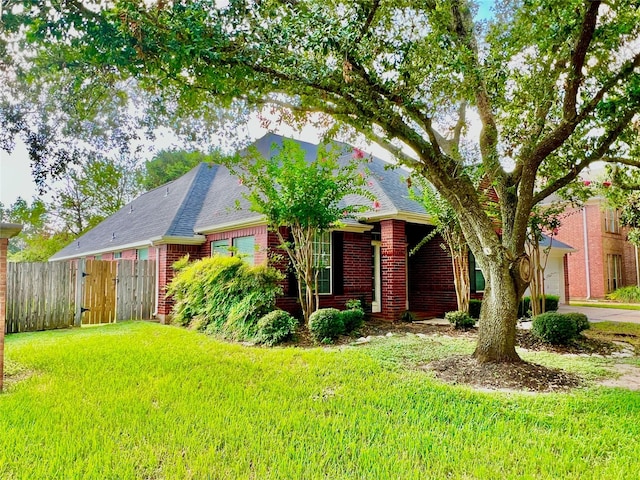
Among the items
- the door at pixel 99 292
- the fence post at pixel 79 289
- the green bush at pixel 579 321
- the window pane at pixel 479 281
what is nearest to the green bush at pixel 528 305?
the window pane at pixel 479 281

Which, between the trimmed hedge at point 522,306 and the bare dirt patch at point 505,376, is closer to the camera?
the bare dirt patch at point 505,376

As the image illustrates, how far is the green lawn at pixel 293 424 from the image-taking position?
2889 millimetres

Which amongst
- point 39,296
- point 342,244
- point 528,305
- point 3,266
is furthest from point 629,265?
point 3,266

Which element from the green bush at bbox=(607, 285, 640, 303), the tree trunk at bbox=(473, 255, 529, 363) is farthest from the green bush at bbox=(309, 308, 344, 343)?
the green bush at bbox=(607, 285, 640, 303)

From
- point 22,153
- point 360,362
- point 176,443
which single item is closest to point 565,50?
point 360,362

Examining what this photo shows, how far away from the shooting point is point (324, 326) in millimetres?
7938

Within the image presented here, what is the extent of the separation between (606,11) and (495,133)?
2.24 m

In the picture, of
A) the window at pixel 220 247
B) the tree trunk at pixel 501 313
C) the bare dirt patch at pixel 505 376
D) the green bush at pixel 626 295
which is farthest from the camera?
the green bush at pixel 626 295

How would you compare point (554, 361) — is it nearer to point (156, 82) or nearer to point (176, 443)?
point (176, 443)

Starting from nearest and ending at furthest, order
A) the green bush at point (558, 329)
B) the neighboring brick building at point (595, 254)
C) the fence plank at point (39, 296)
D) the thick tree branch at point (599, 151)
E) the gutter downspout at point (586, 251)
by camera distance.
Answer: the thick tree branch at point (599, 151) < the green bush at point (558, 329) < the fence plank at point (39, 296) < the neighboring brick building at point (595, 254) < the gutter downspout at point (586, 251)

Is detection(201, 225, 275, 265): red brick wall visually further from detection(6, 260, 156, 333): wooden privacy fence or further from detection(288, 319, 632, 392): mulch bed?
detection(288, 319, 632, 392): mulch bed

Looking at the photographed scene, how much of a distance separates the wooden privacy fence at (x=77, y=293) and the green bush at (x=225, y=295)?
5.50ft

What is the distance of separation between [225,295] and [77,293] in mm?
4590

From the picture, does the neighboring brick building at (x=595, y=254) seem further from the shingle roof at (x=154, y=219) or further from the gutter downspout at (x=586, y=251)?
the shingle roof at (x=154, y=219)
